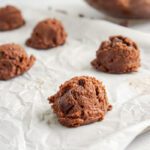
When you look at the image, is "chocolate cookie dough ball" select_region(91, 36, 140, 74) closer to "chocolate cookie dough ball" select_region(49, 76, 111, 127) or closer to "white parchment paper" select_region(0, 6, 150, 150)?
"white parchment paper" select_region(0, 6, 150, 150)

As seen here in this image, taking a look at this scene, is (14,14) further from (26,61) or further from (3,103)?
(3,103)

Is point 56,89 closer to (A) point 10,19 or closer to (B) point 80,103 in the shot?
(B) point 80,103

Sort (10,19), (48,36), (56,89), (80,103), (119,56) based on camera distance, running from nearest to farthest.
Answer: (80,103) → (56,89) → (119,56) → (48,36) → (10,19)

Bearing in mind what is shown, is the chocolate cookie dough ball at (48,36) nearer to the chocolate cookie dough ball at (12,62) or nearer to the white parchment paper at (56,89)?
the white parchment paper at (56,89)

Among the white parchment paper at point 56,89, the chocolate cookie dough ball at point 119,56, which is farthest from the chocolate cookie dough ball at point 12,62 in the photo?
the chocolate cookie dough ball at point 119,56

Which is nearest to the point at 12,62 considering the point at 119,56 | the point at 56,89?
the point at 56,89

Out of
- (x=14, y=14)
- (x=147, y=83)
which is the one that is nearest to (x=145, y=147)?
(x=147, y=83)
